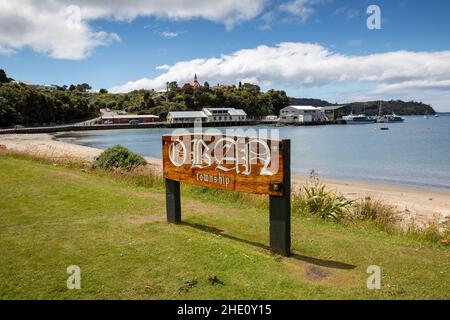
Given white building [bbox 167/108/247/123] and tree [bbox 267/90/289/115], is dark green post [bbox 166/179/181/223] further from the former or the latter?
tree [bbox 267/90/289/115]

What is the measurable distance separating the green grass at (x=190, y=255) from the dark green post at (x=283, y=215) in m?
0.18

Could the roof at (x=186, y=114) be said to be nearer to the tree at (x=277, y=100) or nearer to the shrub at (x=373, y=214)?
the tree at (x=277, y=100)

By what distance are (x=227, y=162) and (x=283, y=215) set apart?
4.10ft

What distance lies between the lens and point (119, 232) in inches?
228

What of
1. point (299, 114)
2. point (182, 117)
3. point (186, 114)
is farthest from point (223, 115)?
point (299, 114)

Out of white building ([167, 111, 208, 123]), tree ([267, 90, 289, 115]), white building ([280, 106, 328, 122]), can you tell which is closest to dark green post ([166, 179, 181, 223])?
white building ([167, 111, 208, 123])

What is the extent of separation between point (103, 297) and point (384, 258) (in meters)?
3.56

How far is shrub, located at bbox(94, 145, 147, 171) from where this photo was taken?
1484 centimetres

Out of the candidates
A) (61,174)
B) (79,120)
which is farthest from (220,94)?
(61,174)

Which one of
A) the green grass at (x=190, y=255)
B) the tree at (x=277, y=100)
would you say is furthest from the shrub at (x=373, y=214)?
the tree at (x=277, y=100)

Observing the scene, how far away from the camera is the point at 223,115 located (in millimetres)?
127500

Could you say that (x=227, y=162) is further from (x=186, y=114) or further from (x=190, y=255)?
(x=186, y=114)

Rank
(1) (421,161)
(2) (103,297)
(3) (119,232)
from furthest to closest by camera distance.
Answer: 1. (1) (421,161)
2. (3) (119,232)
3. (2) (103,297)

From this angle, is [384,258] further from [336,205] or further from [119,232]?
[119,232]
